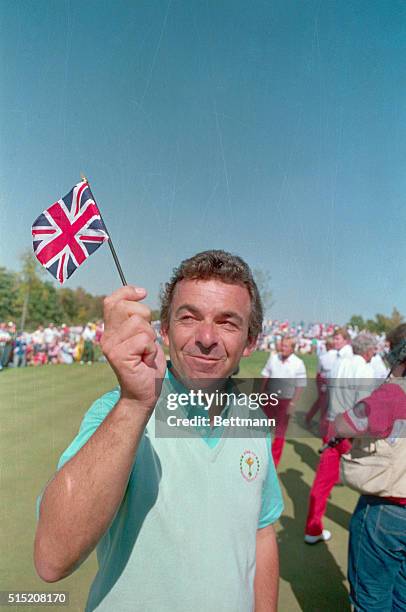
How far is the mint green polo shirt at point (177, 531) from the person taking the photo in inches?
44.1

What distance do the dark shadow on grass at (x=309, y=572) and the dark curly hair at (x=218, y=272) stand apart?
255 centimetres

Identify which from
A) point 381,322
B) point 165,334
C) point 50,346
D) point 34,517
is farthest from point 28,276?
point 381,322

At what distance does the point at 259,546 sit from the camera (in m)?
1.45

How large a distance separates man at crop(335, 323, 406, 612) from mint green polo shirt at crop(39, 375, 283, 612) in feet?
3.26

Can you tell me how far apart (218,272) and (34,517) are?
3684mm

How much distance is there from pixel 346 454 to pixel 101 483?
66.1 inches

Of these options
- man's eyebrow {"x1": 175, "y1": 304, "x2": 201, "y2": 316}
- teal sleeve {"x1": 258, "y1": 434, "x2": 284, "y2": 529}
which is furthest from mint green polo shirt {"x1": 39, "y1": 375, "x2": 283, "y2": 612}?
man's eyebrow {"x1": 175, "y1": 304, "x2": 201, "y2": 316}

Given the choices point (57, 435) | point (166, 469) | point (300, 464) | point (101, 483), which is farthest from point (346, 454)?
point (57, 435)

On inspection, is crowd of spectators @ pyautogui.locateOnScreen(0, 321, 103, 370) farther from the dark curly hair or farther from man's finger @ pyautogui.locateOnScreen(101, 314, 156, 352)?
man's finger @ pyautogui.locateOnScreen(101, 314, 156, 352)

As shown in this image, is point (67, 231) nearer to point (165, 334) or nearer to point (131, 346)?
point (165, 334)

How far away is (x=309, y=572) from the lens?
3.36 m

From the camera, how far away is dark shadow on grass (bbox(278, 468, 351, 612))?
301cm

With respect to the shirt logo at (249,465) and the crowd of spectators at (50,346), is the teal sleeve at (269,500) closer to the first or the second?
the shirt logo at (249,465)

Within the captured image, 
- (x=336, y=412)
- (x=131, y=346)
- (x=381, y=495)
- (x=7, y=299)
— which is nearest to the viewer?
(x=131, y=346)
